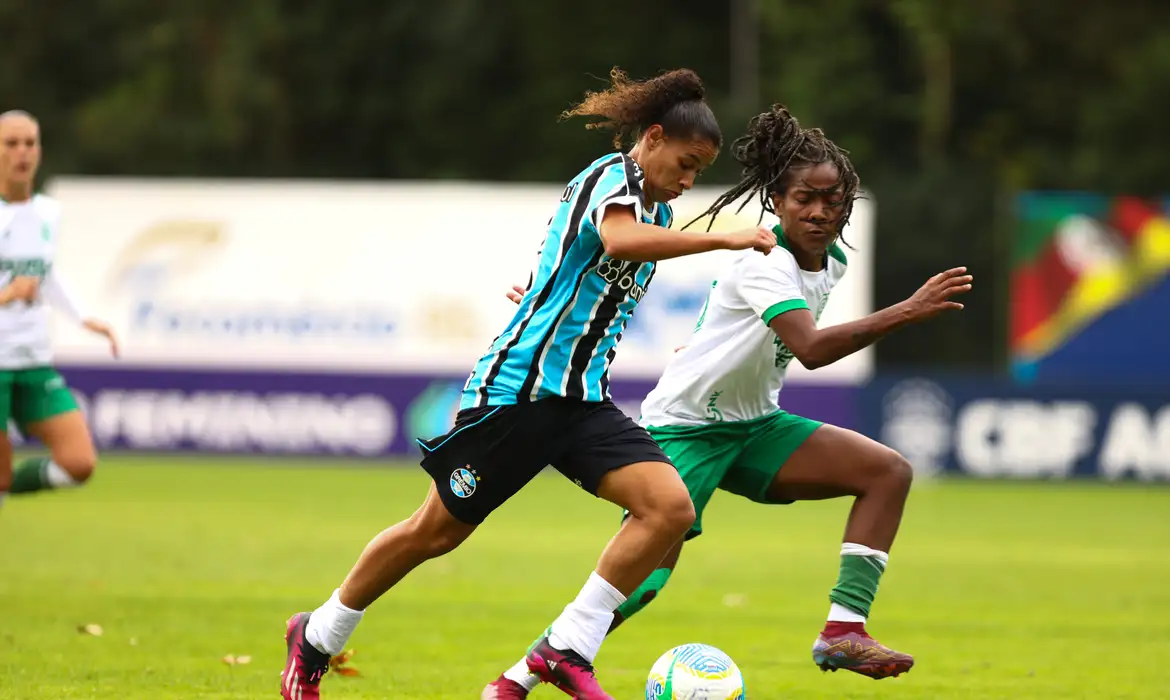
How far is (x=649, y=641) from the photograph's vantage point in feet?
29.0

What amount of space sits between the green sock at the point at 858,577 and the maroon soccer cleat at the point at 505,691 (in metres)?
1.45

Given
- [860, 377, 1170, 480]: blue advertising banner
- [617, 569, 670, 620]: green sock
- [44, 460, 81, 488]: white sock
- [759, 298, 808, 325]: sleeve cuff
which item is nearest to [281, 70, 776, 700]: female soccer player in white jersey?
[759, 298, 808, 325]: sleeve cuff

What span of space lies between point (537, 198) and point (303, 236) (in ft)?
10.7

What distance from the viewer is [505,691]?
6.06 m

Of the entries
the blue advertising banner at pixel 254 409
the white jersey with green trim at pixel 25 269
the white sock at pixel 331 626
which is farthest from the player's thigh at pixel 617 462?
the blue advertising banner at pixel 254 409

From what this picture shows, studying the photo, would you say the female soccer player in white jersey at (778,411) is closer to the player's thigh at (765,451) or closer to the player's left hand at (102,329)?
the player's thigh at (765,451)

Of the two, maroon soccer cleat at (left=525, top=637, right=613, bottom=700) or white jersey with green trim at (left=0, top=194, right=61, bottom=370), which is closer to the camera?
maroon soccer cleat at (left=525, top=637, right=613, bottom=700)

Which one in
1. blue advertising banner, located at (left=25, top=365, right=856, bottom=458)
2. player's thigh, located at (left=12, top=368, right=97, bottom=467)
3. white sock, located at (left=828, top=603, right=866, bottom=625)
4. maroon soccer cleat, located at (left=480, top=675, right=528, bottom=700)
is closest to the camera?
maroon soccer cleat, located at (left=480, top=675, right=528, bottom=700)

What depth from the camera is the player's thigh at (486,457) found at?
20.0ft

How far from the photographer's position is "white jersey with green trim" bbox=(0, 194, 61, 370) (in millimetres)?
9969

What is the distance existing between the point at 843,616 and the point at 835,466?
648mm

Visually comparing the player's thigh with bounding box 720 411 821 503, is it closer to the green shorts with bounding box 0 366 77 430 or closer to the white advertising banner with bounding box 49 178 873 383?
the green shorts with bounding box 0 366 77 430

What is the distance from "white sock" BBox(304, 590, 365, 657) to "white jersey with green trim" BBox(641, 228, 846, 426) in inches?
62.8

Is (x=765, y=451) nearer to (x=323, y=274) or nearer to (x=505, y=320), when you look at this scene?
(x=505, y=320)
